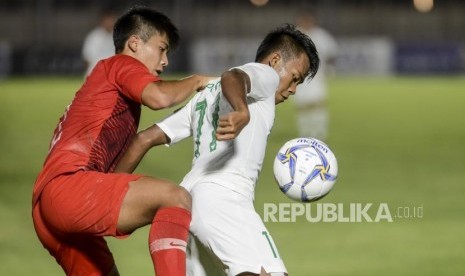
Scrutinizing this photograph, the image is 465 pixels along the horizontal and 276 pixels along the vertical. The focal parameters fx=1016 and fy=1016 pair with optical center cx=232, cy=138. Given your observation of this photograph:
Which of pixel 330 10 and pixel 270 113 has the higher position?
pixel 270 113

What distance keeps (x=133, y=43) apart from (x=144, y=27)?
0.11m

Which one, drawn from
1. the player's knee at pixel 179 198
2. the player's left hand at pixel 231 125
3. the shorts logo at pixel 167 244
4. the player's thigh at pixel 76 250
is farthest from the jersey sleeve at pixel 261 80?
the player's thigh at pixel 76 250

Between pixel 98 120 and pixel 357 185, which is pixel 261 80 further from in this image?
pixel 357 185

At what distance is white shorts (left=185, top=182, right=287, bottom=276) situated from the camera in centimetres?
495

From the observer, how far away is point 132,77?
5.09 metres

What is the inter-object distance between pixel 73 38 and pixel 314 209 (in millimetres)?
28665

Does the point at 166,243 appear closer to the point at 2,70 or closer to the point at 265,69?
the point at 265,69

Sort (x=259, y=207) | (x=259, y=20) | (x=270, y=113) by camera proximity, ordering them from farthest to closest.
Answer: (x=259, y=20), (x=259, y=207), (x=270, y=113)

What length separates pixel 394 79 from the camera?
34.3 meters

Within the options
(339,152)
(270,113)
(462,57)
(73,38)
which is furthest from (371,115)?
(73,38)

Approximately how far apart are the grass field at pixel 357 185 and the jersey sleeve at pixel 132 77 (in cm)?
273

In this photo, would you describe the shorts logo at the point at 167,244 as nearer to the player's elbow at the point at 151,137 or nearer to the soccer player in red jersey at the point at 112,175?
the soccer player in red jersey at the point at 112,175

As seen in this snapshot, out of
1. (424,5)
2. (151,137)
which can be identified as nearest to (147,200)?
(151,137)

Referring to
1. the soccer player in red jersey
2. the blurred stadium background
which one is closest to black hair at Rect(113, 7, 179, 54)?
the soccer player in red jersey
